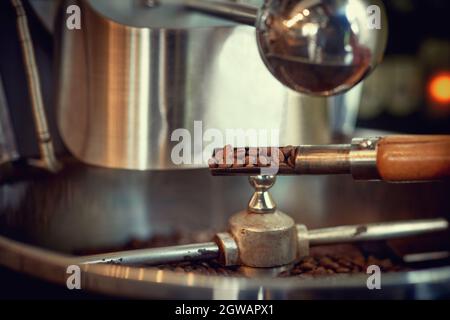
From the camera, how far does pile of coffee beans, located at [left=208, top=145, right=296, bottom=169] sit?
506mm

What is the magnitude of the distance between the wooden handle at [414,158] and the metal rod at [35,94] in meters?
0.38

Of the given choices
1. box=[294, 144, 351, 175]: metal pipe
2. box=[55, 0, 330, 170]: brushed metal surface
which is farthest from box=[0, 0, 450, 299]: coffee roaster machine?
box=[294, 144, 351, 175]: metal pipe

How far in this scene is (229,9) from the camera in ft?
2.09

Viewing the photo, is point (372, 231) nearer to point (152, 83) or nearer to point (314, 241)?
point (314, 241)

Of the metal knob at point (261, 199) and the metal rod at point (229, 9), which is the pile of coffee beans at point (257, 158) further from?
the metal rod at point (229, 9)

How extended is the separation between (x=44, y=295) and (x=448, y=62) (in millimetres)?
1448

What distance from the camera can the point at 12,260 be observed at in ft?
1.44

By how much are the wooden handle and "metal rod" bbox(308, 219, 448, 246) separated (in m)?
0.12

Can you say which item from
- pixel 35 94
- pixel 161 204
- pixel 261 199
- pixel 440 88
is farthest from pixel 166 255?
pixel 440 88
